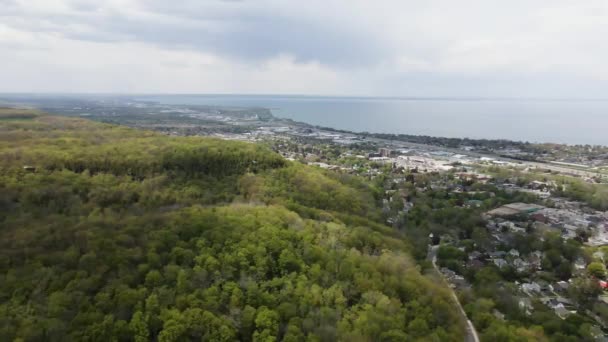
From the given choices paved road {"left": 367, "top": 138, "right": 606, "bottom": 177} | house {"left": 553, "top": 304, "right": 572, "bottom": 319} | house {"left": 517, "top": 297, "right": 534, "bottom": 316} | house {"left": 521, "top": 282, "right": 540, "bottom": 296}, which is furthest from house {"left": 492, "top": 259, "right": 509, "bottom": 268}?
paved road {"left": 367, "top": 138, "right": 606, "bottom": 177}

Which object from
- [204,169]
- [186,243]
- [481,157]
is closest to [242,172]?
[204,169]

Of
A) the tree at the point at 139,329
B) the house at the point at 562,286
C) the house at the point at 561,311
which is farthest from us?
the house at the point at 562,286

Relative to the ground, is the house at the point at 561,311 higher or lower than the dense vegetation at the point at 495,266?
lower

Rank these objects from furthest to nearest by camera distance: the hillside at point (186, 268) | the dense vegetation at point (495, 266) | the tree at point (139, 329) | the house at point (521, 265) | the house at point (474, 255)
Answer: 1. the house at point (474, 255)
2. the house at point (521, 265)
3. the dense vegetation at point (495, 266)
4. the hillside at point (186, 268)
5. the tree at point (139, 329)

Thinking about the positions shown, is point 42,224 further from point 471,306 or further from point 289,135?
point 289,135

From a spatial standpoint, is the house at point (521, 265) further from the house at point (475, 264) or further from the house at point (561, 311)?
the house at point (561, 311)

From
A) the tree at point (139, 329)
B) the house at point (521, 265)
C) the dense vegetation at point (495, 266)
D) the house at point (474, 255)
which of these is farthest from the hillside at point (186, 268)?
the house at point (521, 265)

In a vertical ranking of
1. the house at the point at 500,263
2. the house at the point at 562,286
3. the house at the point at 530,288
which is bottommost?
the house at the point at 530,288

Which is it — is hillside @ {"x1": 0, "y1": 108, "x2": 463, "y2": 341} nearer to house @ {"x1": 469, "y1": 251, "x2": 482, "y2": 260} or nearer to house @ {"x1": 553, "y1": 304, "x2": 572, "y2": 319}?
house @ {"x1": 469, "y1": 251, "x2": 482, "y2": 260}

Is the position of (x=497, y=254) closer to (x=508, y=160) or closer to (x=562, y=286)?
(x=562, y=286)
